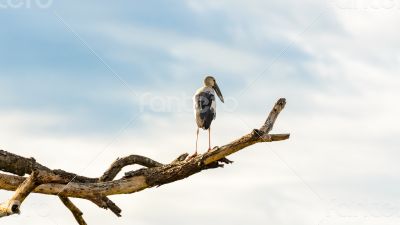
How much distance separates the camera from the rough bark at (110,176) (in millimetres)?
11367

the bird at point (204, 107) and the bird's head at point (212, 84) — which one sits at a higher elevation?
the bird's head at point (212, 84)

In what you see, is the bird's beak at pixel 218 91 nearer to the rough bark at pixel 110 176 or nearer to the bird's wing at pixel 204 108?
the bird's wing at pixel 204 108

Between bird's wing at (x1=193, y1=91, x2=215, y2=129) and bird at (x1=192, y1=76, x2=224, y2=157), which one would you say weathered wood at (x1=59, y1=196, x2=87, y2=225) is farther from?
bird's wing at (x1=193, y1=91, x2=215, y2=129)

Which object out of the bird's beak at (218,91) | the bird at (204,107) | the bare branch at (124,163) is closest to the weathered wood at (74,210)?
the bare branch at (124,163)

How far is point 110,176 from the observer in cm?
1414

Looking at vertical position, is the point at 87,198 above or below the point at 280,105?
below

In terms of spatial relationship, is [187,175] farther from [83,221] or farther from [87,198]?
[83,221]

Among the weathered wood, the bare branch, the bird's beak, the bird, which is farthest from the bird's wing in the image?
the weathered wood

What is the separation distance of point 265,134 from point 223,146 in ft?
2.57

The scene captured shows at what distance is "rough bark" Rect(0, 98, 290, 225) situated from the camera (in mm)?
11367

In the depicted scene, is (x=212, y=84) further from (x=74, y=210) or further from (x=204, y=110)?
(x=74, y=210)

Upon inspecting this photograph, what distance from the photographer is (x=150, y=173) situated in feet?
41.7

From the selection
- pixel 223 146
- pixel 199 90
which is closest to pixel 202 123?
pixel 199 90

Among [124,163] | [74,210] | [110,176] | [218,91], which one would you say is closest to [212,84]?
[218,91]
